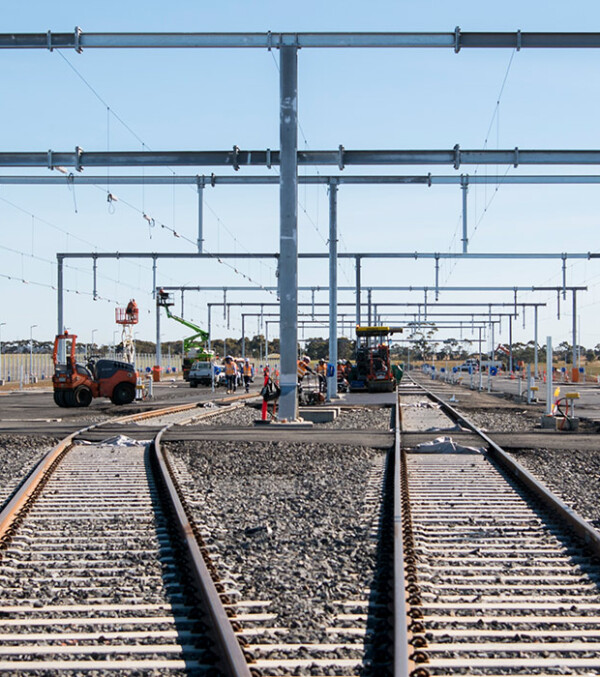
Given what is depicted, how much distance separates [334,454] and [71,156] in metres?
12.7

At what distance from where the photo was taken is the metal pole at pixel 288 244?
21344 millimetres

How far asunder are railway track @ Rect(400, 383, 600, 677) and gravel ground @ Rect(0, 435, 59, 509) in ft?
15.6

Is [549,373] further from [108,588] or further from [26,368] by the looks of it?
[26,368]

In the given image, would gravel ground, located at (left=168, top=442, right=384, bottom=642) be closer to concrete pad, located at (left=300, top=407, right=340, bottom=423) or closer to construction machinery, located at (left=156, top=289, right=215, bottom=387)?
concrete pad, located at (left=300, top=407, right=340, bottom=423)

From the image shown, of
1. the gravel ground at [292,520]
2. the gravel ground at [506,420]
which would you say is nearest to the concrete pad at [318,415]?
the gravel ground at [506,420]

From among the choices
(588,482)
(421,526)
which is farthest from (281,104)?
(421,526)

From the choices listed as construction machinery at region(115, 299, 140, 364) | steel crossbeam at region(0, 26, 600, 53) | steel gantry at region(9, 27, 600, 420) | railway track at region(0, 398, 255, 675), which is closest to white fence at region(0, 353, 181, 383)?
construction machinery at region(115, 299, 140, 364)

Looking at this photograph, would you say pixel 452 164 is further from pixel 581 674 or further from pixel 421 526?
pixel 581 674

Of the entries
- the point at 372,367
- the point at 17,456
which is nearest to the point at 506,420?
the point at 17,456

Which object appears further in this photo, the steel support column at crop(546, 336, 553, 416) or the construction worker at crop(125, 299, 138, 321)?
the construction worker at crop(125, 299, 138, 321)

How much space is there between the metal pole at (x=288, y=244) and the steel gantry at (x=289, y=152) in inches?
0.9

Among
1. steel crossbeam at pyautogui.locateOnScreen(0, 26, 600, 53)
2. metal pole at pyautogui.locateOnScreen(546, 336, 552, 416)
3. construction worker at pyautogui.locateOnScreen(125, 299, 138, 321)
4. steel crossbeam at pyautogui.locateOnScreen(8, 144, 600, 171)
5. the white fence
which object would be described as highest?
steel crossbeam at pyautogui.locateOnScreen(0, 26, 600, 53)

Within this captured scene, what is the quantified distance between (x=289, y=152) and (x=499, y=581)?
15.9m

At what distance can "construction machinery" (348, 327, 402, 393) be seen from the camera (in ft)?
149
